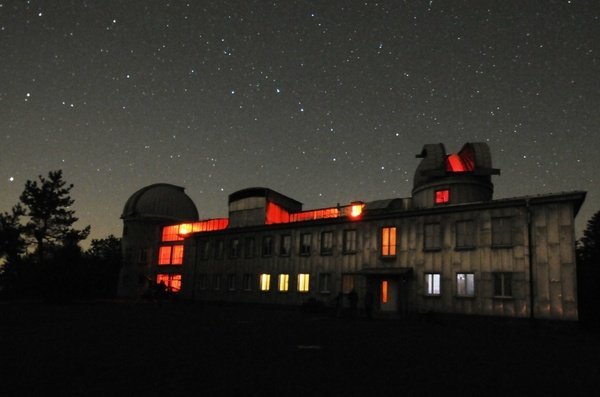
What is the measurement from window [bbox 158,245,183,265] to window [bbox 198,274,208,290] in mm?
5937

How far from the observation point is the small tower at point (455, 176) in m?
31.1

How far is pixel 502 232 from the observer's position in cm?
2564

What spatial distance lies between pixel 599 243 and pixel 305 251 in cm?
4778

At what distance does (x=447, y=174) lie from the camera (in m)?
31.6

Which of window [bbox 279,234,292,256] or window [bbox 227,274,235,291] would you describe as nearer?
window [bbox 279,234,292,256]

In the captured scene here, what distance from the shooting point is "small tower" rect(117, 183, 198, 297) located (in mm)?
50656

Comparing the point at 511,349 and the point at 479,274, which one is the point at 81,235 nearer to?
the point at 479,274

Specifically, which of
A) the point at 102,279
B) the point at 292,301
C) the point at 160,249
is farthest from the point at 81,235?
the point at 292,301

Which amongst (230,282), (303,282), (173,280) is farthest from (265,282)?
(173,280)

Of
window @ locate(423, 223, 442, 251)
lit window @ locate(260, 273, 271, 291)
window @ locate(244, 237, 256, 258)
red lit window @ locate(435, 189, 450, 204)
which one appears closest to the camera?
window @ locate(423, 223, 442, 251)

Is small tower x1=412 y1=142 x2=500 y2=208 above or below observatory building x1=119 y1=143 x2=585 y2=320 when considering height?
above

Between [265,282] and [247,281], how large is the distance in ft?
7.57

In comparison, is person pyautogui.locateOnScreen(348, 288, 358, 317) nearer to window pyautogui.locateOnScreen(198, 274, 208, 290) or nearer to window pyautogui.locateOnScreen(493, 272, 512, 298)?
window pyautogui.locateOnScreen(493, 272, 512, 298)

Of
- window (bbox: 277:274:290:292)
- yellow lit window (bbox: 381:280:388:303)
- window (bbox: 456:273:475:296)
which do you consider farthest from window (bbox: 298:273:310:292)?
window (bbox: 456:273:475:296)
